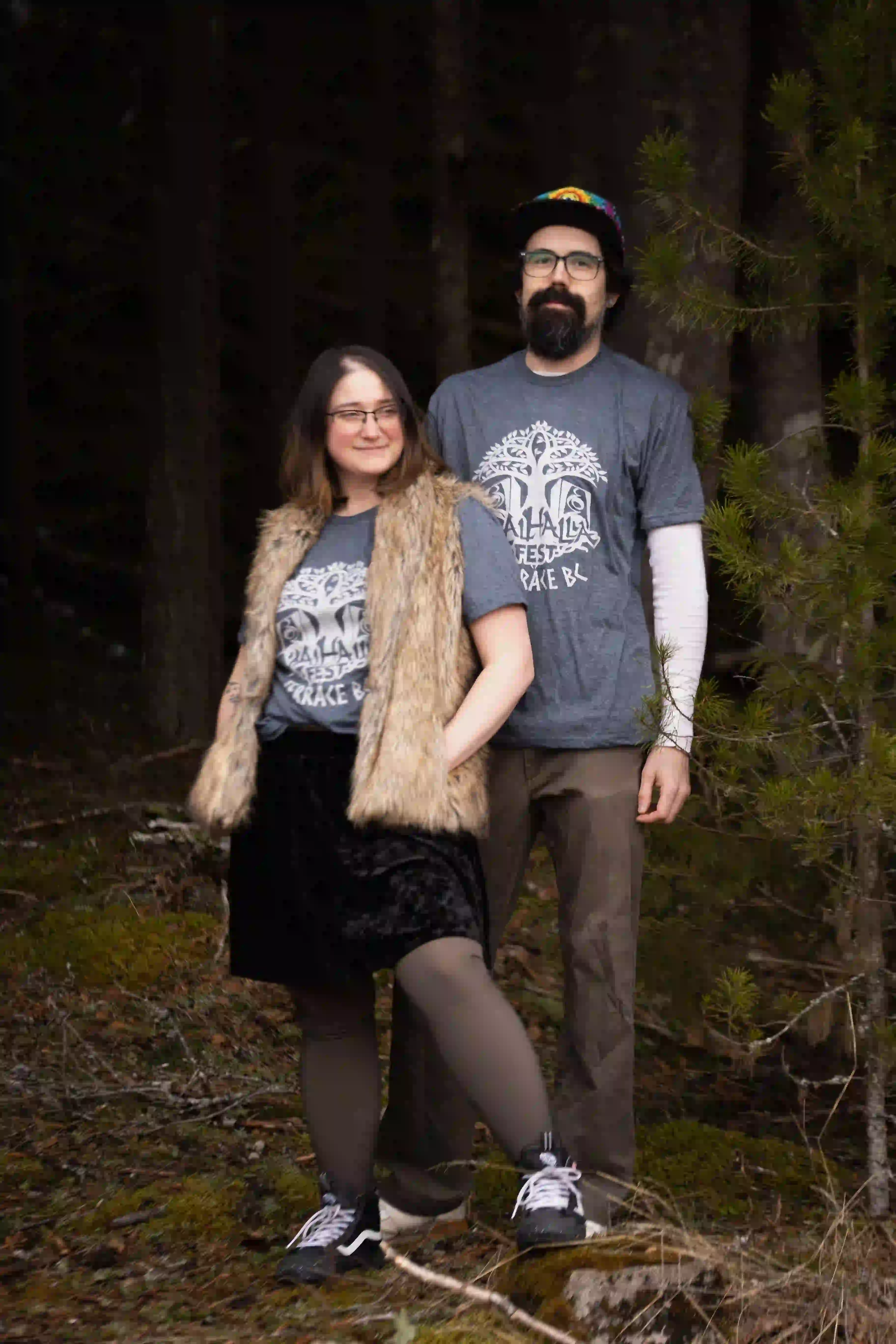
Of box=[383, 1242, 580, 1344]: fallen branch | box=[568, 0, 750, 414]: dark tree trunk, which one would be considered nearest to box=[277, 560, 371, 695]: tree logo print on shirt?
box=[383, 1242, 580, 1344]: fallen branch

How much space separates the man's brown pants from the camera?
379 centimetres

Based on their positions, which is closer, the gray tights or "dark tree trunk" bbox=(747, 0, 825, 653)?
the gray tights

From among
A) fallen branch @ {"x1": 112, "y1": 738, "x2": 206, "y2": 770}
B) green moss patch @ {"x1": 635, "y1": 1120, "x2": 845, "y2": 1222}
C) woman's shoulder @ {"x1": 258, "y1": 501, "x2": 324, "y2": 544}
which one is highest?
woman's shoulder @ {"x1": 258, "y1": 501, "x2": 324, "y2": 544}

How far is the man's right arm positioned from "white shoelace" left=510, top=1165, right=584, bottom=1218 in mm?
1676

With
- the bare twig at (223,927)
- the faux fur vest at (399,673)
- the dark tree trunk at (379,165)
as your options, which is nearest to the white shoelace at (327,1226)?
the faux fur vest at (399,673)

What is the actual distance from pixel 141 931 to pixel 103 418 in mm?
12441

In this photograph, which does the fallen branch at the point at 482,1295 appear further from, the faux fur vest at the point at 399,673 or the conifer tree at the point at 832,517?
the conifer tree at the point at 832,517

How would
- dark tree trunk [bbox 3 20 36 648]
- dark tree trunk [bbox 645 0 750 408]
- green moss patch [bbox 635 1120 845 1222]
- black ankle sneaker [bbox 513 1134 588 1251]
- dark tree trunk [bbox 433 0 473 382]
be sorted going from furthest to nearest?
1. dark tree trunk [bbox 3 20 36 648]
2. dark tree trunk [bbox 433 0 473 382]
3. dark tree trunk [bbox 645 0 750 408]
4. green moss patch [bbox 635 1120 845 1222]
5. black ankle sneaker [bbox 513 1134 588 1251]

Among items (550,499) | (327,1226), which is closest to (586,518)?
(550,499)

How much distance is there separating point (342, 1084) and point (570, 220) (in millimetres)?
2141

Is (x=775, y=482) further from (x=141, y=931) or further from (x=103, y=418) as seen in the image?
(x=103, y=418)

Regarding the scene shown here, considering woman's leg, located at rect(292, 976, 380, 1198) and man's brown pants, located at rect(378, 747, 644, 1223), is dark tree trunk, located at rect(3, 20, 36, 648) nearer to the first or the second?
man's brown pants, located at rect(378, 747, 644, 1223)

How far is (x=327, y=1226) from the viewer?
11.6 feet

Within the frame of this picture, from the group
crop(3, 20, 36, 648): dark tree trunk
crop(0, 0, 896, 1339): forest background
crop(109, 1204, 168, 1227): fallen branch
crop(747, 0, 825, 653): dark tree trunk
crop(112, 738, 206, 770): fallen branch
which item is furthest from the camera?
crop(3, 20, 36, 648): dark tree trunk
